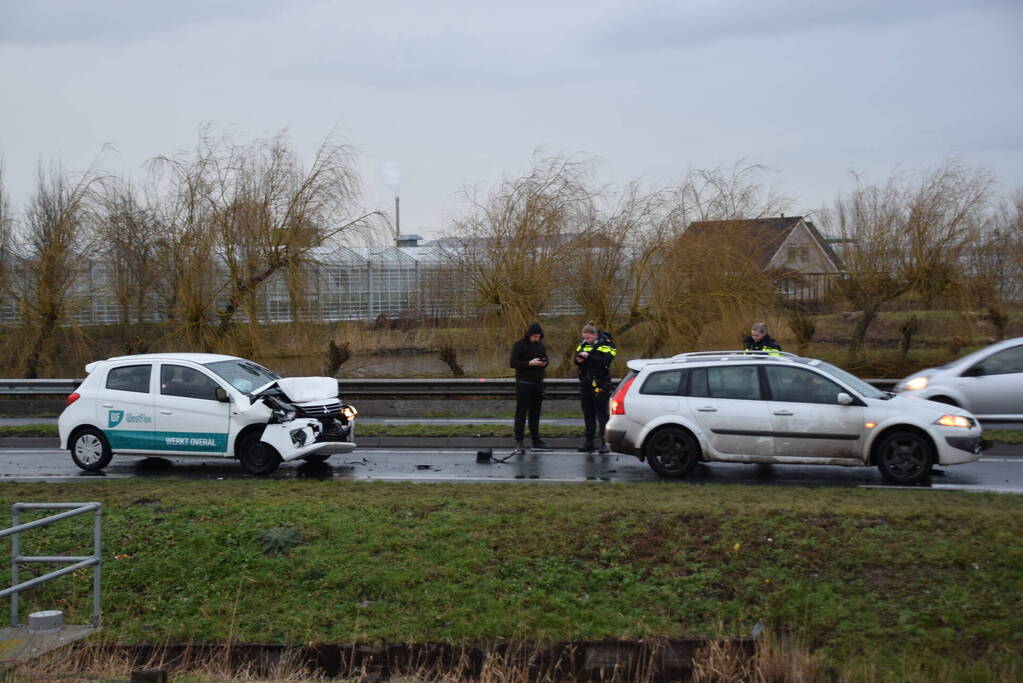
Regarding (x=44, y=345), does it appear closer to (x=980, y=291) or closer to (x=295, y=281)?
(x=295, y=281)

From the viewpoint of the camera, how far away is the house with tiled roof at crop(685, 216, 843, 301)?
26156mm

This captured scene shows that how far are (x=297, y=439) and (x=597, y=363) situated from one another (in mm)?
4687

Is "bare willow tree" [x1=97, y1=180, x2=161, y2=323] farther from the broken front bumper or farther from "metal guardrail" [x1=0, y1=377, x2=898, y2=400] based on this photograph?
the broken front bumper

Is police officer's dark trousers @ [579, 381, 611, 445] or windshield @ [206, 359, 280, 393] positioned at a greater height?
windshield @ [206, 359, 280, 393]

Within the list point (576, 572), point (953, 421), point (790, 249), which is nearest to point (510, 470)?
point (576, 572)

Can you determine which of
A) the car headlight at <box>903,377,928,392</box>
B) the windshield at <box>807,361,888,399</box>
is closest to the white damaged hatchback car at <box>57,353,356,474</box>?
the windshield at <box>807,361,888,399</box>

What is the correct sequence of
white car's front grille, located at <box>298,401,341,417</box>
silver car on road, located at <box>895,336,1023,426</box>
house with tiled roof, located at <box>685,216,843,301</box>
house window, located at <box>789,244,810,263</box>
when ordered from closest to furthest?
1. white car's front grille, located at <box>298,401,341,417</box>
2. silver car on road, located at <box>895,336,1023,426</box>
3. house with tiled roof, located at <box>685,216,843,301</box>
4. house window, located at <box>789,244,810,263</box>

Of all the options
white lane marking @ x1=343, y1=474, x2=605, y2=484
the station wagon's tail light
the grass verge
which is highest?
the station wagon's tail light

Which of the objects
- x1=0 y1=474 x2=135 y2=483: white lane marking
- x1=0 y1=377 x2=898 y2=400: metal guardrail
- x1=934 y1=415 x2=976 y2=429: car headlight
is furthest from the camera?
x1=0 y1=377 x2=898 y2=400: metal guardrail

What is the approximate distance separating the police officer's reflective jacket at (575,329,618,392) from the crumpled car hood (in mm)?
3797

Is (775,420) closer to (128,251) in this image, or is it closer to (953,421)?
(953,421)

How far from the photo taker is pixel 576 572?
8.71 metres

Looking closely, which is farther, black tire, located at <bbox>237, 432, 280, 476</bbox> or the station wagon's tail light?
black tire, located at <bbox>237, 432, 280, 476</bbox>

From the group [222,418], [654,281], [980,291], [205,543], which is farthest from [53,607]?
[980,291]
